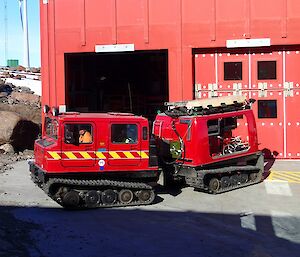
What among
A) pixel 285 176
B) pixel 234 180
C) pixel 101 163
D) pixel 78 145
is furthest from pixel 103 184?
pixel 285 176

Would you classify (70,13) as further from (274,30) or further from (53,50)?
(274,30)

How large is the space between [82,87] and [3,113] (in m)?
4.02

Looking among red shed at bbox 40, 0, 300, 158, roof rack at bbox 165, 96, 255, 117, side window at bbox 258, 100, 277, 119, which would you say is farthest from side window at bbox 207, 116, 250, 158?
red shed at bbox 40, 0, 300, 158

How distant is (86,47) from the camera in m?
17.5

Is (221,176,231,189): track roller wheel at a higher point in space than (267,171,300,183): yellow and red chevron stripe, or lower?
higher

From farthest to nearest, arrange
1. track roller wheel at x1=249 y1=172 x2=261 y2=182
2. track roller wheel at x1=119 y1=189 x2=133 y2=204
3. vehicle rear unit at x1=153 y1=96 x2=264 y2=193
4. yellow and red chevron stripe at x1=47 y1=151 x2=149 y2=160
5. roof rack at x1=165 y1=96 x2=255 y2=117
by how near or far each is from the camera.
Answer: track roller wheel at x1=249 y1=172 x2=261 y2=182
roof rack at x1=165 y1=96 x2=255 y2=117
vehicle rear unit at x1=153 y1=96 x2=264 y2=193
track roller wheel at x1=119 y1=189 x2=133 y2=204
yellow and red chevron stripe at x1=47 y1=151 x2=149 y2=160

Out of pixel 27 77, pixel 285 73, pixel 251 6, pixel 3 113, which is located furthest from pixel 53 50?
pixel 27 77

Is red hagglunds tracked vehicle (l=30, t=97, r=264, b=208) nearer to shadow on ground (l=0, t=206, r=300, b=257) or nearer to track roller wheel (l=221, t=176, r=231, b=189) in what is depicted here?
track roller wheel (l=221, t=176, r=231, b=189)

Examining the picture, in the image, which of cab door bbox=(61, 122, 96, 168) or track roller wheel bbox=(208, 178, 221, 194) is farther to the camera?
track roller wheel bbox=(208, 178, 221, 194)

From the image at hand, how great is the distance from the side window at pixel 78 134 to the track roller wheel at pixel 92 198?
106cm

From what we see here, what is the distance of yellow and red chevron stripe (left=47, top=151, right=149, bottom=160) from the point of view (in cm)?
1014

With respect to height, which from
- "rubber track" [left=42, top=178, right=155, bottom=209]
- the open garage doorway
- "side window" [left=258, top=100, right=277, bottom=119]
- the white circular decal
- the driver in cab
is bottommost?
"rubber track" [left=42, top=178, right=155, bottom=209]

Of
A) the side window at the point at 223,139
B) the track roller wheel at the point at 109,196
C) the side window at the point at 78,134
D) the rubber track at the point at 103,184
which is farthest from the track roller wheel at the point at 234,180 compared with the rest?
the side window at the point at 78,134

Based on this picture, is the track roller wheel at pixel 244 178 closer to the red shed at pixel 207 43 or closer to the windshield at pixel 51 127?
the red shed at pixel 207 43
